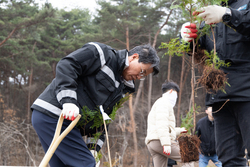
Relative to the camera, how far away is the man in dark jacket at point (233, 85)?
1762mm

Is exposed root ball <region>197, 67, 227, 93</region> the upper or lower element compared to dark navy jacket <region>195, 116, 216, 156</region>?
upper

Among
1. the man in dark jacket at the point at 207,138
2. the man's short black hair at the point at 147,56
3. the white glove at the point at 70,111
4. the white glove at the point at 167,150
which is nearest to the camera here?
the white glove at the point at 70,111

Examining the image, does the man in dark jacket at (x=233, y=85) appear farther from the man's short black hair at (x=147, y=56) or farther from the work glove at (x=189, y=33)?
the man's short black hair at (x=147, y=56)

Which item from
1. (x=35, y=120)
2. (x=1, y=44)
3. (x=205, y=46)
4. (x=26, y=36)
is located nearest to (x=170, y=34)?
(x=26, y=36)

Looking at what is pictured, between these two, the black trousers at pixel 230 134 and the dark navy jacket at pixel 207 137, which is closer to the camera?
the black trousers at pixel 230 134

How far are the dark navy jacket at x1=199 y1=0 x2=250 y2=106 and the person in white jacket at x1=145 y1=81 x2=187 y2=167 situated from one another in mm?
1332

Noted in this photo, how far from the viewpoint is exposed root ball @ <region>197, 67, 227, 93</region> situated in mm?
1848

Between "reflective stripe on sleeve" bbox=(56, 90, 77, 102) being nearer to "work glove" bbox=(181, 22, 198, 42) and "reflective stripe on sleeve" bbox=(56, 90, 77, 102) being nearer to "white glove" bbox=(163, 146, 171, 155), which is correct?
"work glove" bbox=(181, 22, 198, 42)

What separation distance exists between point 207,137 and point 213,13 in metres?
2.70

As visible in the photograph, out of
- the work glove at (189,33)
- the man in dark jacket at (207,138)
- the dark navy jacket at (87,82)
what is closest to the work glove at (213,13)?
the work glove at (189,33)

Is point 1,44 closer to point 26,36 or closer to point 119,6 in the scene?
point 26,36

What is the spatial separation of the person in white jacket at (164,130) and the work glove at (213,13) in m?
1.68

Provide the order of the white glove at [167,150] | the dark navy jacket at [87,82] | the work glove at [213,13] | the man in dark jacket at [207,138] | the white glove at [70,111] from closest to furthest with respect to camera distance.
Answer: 1. the white glove at [70,111]
2. the dark navy jacket at [87,82]
3. the work glove at [213,13]
4. the white glove at [167,150]
5. the man in dark jacket at [207,138]

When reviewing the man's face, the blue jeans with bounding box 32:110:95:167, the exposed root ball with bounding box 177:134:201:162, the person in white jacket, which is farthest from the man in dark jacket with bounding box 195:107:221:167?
the blue jeans with bounding box 32:110:95:167
